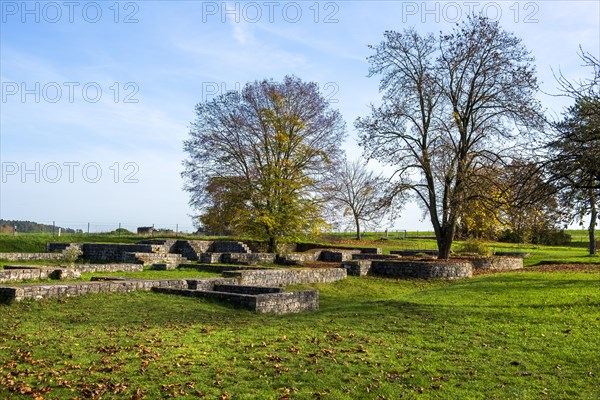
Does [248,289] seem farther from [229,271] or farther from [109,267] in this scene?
[109,267]

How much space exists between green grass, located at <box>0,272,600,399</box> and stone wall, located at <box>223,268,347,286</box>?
5.48 meters

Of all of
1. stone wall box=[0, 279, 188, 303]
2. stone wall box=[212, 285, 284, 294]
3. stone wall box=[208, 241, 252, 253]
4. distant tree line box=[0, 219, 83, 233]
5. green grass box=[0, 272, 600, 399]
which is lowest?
green grass box=[0, 272, 600, 399]

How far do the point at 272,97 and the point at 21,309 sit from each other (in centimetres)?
2297

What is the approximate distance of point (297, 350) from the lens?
9820 millimetres

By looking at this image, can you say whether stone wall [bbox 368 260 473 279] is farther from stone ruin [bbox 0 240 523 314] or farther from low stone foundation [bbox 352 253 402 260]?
low stone foundation [bbox 352 253 402 260]

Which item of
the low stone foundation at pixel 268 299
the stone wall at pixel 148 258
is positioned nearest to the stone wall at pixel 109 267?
the stone wall at pixel 148 258

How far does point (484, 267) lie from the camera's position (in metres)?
28.7

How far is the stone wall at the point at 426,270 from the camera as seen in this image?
24.7m

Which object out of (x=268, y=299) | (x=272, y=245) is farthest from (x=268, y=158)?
(x=268, y=299)

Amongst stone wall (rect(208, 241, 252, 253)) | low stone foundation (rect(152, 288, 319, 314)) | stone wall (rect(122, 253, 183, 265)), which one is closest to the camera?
low stone foundation (rect(152, 288, 319, 314))

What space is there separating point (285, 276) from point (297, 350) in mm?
11960

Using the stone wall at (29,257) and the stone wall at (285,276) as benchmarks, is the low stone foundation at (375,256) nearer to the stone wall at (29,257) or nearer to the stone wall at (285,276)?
the stone wall at (285,276)

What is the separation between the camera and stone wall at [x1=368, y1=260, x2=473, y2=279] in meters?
24.7

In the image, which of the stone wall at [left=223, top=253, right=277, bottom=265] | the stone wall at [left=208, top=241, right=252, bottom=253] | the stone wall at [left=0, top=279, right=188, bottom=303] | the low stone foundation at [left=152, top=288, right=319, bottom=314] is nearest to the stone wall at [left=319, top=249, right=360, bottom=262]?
the stone wall at [left=223, top=253, right=277, bottom=265]
